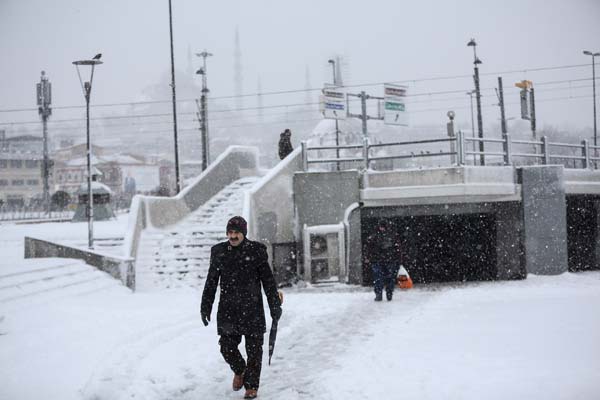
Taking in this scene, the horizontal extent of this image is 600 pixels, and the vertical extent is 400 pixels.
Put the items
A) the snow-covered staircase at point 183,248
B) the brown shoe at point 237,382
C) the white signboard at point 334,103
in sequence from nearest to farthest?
the brown shoe at point 237,382, the snow-covered staircase at point 183,248, the white signboard at point 334,103

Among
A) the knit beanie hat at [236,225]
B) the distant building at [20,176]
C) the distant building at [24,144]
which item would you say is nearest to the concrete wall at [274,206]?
the knit beanie hat at [236,225]

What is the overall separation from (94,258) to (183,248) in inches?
94.9

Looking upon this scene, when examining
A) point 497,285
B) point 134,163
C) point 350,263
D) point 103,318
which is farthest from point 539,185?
point 134,163

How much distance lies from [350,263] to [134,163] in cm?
7095

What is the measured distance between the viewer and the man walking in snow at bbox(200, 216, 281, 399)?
17.7 ft

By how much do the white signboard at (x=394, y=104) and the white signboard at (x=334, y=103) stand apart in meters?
4.83

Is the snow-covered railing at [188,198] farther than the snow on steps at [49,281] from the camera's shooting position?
Yes

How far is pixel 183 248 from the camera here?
14625 mm

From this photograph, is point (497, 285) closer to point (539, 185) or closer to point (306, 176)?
point (539, 185)

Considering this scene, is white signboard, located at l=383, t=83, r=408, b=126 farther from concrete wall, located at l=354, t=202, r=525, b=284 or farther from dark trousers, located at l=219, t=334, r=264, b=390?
dark trousers, located at l=219, t=334, r=264, b=390

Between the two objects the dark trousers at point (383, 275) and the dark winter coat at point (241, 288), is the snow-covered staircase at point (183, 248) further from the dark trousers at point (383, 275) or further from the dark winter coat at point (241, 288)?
the dark winter coat at point (241, 288)

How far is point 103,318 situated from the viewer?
901 centimetres

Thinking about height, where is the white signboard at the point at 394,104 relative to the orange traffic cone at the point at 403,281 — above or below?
above

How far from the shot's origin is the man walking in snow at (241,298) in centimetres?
540
